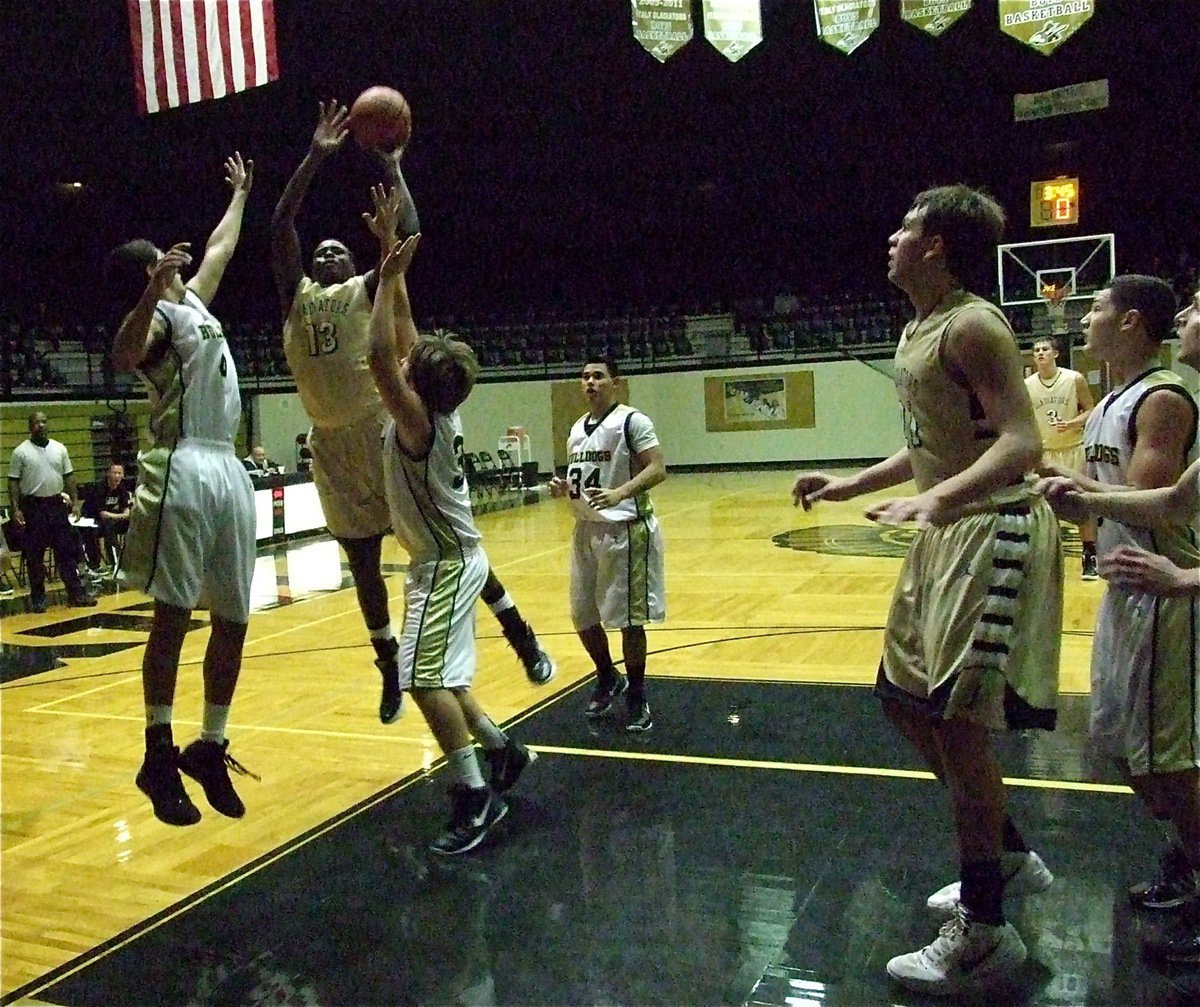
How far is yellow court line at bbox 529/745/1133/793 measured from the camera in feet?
12.2

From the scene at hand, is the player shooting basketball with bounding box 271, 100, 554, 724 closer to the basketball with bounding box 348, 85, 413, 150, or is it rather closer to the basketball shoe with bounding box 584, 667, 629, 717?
the basketball with bounding box 348, 85, 413, 150

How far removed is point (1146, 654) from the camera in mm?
2568

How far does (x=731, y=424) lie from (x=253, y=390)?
9432mm

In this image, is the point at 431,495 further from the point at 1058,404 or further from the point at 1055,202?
the point at 1055,202

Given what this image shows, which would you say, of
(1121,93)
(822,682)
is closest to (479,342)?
(1121,93)

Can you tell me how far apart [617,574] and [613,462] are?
1.63ft

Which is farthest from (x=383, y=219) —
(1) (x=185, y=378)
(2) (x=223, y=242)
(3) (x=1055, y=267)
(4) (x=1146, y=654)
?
(3) (x=1055, y=267)

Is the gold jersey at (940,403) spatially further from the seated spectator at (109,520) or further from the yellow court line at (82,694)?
the seated spectator at (109,520)

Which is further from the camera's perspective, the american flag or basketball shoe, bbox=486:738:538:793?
the american flag

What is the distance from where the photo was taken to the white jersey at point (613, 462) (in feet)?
15.7

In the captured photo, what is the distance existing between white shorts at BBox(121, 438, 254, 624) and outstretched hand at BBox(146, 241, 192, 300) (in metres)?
0.45

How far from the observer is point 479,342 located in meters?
21.9

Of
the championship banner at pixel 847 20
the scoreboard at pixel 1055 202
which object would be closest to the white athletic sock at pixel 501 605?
the championship banner at pixel 847 20

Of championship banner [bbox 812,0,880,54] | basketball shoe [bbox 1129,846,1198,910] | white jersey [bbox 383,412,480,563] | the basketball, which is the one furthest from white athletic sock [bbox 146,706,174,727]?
championship banner [bbox 812,0,880,54]
